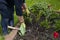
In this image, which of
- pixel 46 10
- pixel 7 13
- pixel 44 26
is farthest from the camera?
pixel 46 10

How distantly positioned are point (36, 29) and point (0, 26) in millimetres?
798

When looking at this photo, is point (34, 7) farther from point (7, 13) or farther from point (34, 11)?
point (7, 13)

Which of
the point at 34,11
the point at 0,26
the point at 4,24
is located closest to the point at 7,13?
the point at 4,24

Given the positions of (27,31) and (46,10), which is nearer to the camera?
(27,31)

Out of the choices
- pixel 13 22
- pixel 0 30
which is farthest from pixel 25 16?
pixel 0 30

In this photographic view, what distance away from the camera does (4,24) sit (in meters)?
4.62

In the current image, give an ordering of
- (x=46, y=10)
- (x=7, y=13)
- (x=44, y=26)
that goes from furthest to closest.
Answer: (x=46, y=10), (x=44, y=26), (x=7, y=13)

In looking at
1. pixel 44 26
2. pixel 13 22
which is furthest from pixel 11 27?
pixel 44 26

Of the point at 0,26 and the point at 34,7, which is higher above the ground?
the point at 34,7

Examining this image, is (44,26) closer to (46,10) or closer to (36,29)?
(36,29)

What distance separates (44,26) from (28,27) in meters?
0.35

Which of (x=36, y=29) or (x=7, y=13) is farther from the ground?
(x=7, y=13)

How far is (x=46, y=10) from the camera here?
18.0ft

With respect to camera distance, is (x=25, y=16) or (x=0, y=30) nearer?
(x=0, y=30)
